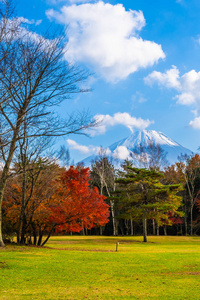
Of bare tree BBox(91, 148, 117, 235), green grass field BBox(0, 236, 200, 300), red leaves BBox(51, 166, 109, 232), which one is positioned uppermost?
bare tree BBox(91, 148, 117, 235)

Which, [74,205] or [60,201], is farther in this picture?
[60,201]

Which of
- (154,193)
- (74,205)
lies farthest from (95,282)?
(154,193)

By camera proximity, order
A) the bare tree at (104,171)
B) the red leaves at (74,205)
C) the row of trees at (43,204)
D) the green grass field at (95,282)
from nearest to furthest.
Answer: the green grass field at (95,282) < the row of trees at (43,204) < the red leaves at (74,205) < the bare tree at (104,171)

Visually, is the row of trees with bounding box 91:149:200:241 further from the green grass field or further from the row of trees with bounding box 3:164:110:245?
the green grass field

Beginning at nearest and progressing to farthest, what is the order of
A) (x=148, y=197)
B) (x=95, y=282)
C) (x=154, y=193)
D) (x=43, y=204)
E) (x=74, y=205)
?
1. (x=95, y=282)
2. (x=43, y=204)
3. (x=74, y=205)
4. (x=154, y=193)
5. (x=148, y=197)

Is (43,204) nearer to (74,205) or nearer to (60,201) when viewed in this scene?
(60,201)

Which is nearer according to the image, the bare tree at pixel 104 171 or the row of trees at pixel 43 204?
the row of trees at pixel 43 204

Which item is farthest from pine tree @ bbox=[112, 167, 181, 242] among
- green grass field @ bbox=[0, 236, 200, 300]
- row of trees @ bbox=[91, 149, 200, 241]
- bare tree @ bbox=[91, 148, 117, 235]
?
green grass field @ bbox=[0, 236, 200, 300]

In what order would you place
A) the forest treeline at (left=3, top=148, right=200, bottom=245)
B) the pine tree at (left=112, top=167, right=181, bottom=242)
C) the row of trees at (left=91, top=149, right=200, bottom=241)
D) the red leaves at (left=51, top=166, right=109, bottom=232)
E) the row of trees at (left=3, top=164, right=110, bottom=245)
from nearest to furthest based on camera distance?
the row of trees at (left=3, top=164, right=110, bottom=245) < the forest treeline at (left=3, top=148, right=200, bottom=245) < the red leaves at (left=51, top=166, right=109, bottom=232) < the pine tree at (left=112, top=167, right=181, bottom=242) < the row of trees at (left=91, top=149, right=200, bottom=241)

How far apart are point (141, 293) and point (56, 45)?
30.6ft

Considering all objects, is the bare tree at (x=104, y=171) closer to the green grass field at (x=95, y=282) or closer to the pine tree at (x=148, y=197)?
the pine tree at (x=148, y=197)

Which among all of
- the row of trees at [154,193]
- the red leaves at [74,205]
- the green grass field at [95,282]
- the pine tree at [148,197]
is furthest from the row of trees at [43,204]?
the row of trees at [154,193]

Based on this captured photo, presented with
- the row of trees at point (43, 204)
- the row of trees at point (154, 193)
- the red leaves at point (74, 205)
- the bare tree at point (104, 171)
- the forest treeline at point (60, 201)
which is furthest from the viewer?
the bare tree at point (104, 171)

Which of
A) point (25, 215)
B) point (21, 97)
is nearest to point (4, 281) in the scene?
point (21, 97)
